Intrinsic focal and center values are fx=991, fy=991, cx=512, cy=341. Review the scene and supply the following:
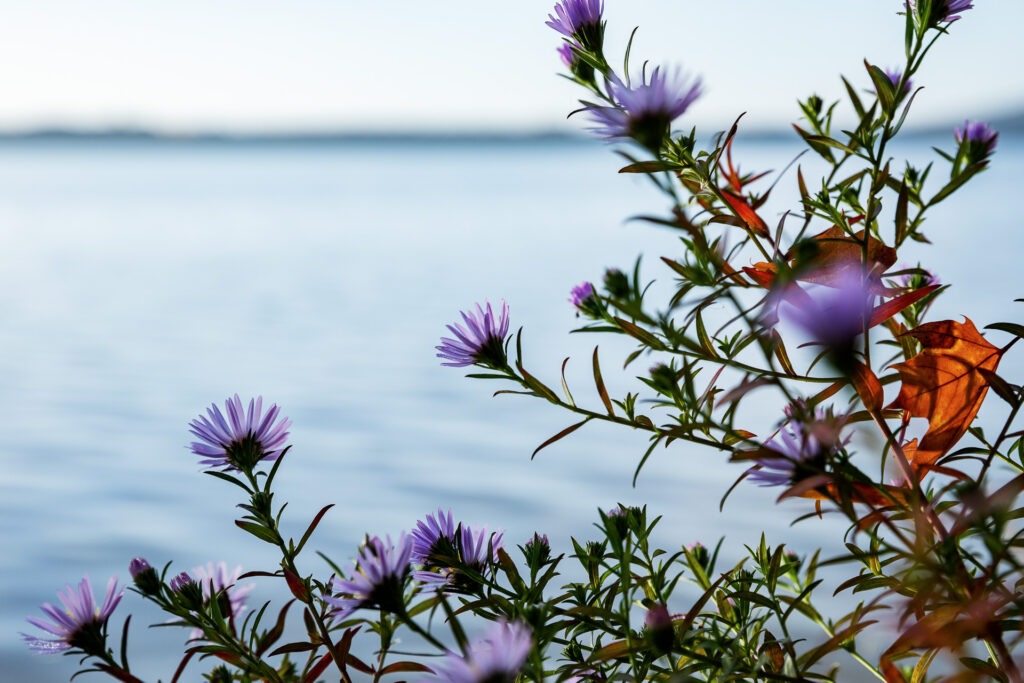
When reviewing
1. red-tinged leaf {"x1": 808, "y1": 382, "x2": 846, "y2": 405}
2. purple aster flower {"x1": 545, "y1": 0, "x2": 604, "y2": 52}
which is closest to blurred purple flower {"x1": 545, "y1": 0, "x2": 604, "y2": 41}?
purple aster flower {"x1": 545, "y1": 0, "x2": 604, "y2": 52}

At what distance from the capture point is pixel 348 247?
8.41m

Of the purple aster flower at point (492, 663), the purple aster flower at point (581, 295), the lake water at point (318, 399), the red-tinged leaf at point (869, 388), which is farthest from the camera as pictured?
the lake water at point (318, 399)

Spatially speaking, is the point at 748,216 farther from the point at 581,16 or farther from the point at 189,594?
the point at 189,594

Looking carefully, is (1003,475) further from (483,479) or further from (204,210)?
(204,210)

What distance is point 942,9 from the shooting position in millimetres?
498

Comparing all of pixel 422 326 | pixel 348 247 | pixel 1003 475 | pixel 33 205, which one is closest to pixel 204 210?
pixel 33 205

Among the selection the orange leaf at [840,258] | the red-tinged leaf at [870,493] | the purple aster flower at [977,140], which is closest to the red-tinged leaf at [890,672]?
the red-tinged leaf at [870,493]

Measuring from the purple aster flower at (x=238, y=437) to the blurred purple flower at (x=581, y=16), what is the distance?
0.84 ft

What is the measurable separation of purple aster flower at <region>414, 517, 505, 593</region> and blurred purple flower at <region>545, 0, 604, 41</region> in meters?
0.26

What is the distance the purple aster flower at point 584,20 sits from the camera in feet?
1.71

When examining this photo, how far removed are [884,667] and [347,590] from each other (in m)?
0.28

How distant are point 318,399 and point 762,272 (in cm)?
310

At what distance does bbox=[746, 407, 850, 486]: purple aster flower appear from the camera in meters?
0.37

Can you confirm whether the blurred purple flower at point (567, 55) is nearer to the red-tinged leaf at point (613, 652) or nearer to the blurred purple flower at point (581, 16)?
the blurred purple flower at point (581, 16)
